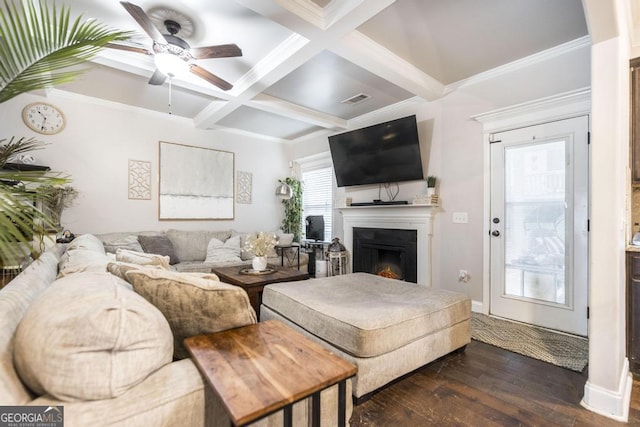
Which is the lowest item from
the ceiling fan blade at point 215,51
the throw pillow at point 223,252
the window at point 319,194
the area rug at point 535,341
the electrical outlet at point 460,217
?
the area rug at point 535,341

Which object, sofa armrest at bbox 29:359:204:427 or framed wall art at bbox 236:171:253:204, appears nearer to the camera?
sofa armrest at bbox 29:359:204:427

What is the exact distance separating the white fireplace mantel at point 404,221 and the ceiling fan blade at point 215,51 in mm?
2623

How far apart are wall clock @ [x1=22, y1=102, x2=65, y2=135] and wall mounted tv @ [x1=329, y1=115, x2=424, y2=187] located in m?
3.69

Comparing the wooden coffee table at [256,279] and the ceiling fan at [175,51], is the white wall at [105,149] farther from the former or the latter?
the ceiling fan at [175,51]

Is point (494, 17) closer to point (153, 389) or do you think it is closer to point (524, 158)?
point (524, 158)

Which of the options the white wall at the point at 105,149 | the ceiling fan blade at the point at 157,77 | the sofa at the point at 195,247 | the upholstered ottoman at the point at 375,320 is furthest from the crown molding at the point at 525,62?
the white wall at the point at 105,149

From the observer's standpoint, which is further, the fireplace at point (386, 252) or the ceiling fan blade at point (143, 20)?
the fireplace at point (386, 252)

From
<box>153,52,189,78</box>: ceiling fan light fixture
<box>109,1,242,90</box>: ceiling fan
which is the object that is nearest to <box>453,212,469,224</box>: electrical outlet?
<box>109,1,242,90</box>: ceiling fan

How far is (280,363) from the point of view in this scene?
0.95 m

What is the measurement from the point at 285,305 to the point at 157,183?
3.45 metres

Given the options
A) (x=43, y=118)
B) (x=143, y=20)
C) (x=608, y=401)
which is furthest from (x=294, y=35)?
(x=43, y=118)

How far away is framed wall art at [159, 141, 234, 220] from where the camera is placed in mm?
4602

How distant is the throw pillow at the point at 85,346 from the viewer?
738 mm

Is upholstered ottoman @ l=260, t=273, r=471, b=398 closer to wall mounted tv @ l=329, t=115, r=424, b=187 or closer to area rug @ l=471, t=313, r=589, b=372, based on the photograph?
area rug @ l=471, t=313, r=589, b=372
